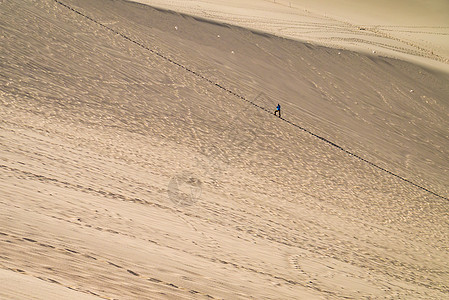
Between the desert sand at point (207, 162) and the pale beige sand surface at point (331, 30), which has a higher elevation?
the pale beige sand surface at point (331, 30)

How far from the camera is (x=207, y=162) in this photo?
10.2m

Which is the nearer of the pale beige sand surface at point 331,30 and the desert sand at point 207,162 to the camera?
the desert sand at point 207,162

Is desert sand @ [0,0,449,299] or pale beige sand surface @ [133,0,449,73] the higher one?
pale beige sand surface @ [133,0,449,73]

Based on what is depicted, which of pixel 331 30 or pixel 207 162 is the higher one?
pixel 331 30

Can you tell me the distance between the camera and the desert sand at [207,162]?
17.0 ft

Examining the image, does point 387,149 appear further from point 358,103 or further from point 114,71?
point 114,71

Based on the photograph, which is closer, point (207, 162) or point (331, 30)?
point (207, 162)

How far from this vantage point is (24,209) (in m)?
5.36

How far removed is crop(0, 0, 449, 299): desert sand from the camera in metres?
5.18

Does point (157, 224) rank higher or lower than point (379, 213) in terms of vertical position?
lower

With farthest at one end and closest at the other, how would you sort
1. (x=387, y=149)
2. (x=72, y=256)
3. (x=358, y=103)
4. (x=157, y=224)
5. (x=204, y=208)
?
1. (x=358, y=103)
2. (x=387, y=149)
3. (x=204, y=208)
4. (x=157, y=224)
5. (x=72, y=256)

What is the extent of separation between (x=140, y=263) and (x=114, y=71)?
31.3ft

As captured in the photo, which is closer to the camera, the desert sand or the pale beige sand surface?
the desert sand

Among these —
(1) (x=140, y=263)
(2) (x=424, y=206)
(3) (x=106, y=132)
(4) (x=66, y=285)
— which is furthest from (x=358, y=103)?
(4) (x=66, y=285)
